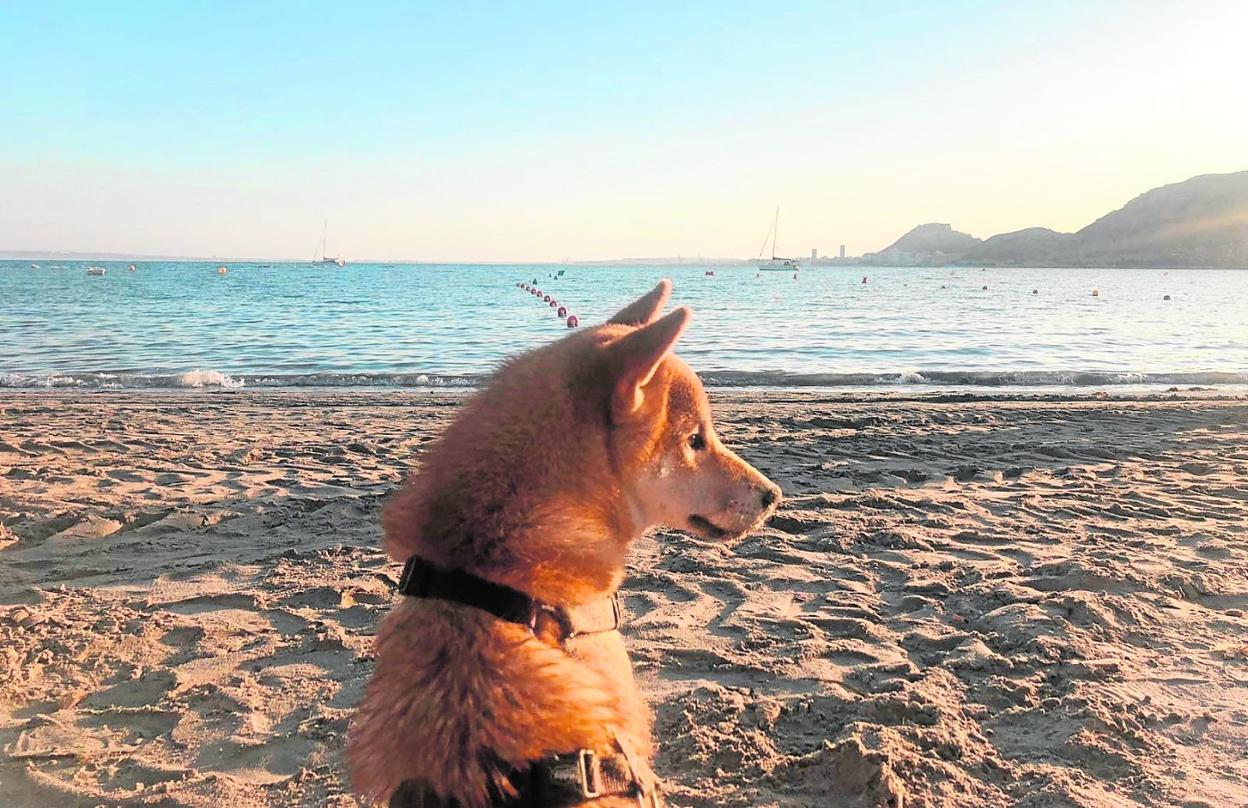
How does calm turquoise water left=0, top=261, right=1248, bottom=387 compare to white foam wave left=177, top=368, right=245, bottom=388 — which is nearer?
white foam wave left=177, top=368, right=245, bottom=388

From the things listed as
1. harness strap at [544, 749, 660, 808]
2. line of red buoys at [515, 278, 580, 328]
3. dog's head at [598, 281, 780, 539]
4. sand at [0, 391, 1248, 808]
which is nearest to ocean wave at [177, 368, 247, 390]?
sand at [0, 391, 1248, 808]

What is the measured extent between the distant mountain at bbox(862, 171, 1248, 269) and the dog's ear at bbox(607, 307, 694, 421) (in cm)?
15596

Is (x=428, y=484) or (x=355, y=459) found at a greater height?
(x=428, y=484)

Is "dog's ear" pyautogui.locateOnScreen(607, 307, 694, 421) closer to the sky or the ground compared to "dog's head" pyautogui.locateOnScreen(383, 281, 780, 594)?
closer to the sky

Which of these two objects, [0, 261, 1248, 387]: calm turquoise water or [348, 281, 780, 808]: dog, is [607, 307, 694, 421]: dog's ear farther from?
[0, 261, 1248, 387]: calm turquoise water

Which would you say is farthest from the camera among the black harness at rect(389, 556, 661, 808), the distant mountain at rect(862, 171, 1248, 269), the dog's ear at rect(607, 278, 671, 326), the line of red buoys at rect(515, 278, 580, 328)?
the distant mountain at rect(862, 171, 1248, 269)

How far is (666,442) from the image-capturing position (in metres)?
2.52

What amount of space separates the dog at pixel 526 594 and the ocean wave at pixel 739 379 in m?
14.6

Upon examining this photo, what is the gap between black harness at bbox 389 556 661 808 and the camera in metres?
1.83

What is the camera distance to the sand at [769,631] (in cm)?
346

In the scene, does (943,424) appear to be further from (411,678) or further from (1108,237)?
(1108,237)

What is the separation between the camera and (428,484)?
6.98ft

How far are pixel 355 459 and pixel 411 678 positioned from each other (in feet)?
24.4

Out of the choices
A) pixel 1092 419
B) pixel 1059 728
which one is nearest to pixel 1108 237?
pixel 1092 419
